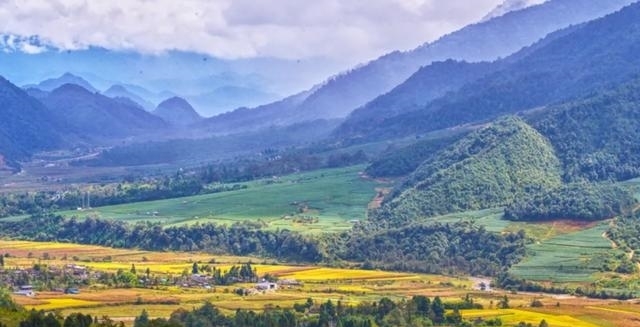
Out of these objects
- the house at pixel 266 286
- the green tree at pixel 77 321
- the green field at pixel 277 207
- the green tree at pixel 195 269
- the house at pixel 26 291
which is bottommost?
the green tree at pixel 77 321

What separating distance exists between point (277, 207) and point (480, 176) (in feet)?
92.7

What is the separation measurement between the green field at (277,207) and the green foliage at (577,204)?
22593 mm

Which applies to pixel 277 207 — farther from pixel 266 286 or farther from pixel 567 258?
pixel 567 258

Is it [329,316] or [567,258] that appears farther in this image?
[567,258]

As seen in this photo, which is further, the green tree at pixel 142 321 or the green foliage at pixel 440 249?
the green foliage at pixel 440 249

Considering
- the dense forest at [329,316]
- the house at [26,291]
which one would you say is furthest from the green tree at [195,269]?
the dense forest at [329,316]

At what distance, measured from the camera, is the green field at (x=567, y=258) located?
347 feet

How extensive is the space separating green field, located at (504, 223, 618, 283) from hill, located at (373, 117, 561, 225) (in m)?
22.6

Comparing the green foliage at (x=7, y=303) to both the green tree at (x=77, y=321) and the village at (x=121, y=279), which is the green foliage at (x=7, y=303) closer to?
the green tree at (x=77, y=321)

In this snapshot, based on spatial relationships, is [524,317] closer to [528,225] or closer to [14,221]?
[528,225]

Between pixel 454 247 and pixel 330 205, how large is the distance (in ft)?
116

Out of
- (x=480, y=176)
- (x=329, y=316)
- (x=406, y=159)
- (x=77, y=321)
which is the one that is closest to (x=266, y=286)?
(x=329, y=316)

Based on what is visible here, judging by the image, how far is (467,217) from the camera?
429 ft

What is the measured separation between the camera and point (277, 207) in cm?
15212
